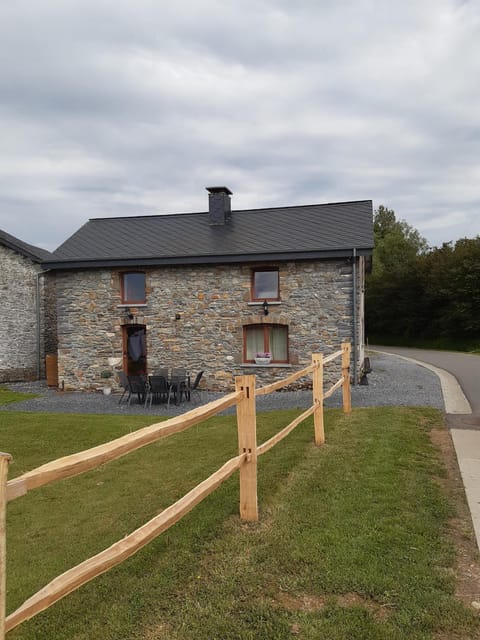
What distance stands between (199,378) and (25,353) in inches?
338

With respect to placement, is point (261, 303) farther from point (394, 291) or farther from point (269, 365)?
point (394, 291)

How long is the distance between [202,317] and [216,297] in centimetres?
71

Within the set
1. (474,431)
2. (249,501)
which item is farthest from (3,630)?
(474,431)

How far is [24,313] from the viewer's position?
19.3 metres

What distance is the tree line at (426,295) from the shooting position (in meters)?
32.7

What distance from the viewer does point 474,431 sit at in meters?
7.75

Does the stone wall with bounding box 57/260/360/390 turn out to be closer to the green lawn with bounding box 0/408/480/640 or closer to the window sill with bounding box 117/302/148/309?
the window sill with bounding box 117/302/148/309

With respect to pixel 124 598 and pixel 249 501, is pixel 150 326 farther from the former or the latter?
pixel 124 598

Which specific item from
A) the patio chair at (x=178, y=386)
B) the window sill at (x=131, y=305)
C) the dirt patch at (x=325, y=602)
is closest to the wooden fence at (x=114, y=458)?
the dirt patch at (x=325, y=602)

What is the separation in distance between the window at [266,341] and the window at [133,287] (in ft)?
11.4

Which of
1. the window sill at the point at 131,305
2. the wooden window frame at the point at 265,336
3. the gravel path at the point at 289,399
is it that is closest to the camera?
the gravel path at the point at 289,399

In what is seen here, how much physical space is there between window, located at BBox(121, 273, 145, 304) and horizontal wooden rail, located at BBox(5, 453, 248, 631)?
41.8 feet

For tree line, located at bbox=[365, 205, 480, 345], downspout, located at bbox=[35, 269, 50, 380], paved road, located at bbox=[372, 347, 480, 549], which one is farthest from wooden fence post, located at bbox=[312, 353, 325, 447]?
tree line, located at bbox=[365, 205, 480, 345]

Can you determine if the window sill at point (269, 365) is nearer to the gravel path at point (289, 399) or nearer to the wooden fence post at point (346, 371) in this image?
the gravel path at point (289, 399)
